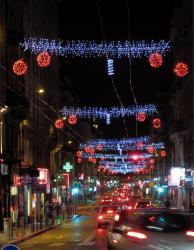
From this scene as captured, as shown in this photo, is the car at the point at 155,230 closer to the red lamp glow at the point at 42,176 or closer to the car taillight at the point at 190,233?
the car taillight at the point at 190,233

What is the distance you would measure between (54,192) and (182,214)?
196 feet

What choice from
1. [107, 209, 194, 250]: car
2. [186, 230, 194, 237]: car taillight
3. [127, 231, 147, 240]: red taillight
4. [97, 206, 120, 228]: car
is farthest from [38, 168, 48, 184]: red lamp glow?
[186, 230, 194, 237]: car taillight

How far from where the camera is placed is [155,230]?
1422 cm

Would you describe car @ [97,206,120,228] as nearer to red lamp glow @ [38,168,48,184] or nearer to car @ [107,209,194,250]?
red lamp glow @ [38,168,48,184]

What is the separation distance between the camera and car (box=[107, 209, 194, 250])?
13609 millimetres

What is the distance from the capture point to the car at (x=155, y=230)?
13.6 metres

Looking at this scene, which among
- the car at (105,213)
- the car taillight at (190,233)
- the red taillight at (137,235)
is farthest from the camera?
the car at (105,213)

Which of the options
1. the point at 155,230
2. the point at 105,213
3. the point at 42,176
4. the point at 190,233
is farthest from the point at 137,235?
the point at 42,176

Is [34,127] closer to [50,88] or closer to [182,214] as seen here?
[50,88]

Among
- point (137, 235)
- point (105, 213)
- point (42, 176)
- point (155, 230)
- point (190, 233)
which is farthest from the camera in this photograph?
point (42, 176)

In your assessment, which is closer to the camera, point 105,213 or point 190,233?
point 190,233

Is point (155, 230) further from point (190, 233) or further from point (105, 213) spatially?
point (105, 213)

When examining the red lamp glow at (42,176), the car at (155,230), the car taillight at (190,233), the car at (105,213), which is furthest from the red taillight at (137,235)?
the red lamp glow at (42,176)

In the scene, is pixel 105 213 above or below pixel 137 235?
below
